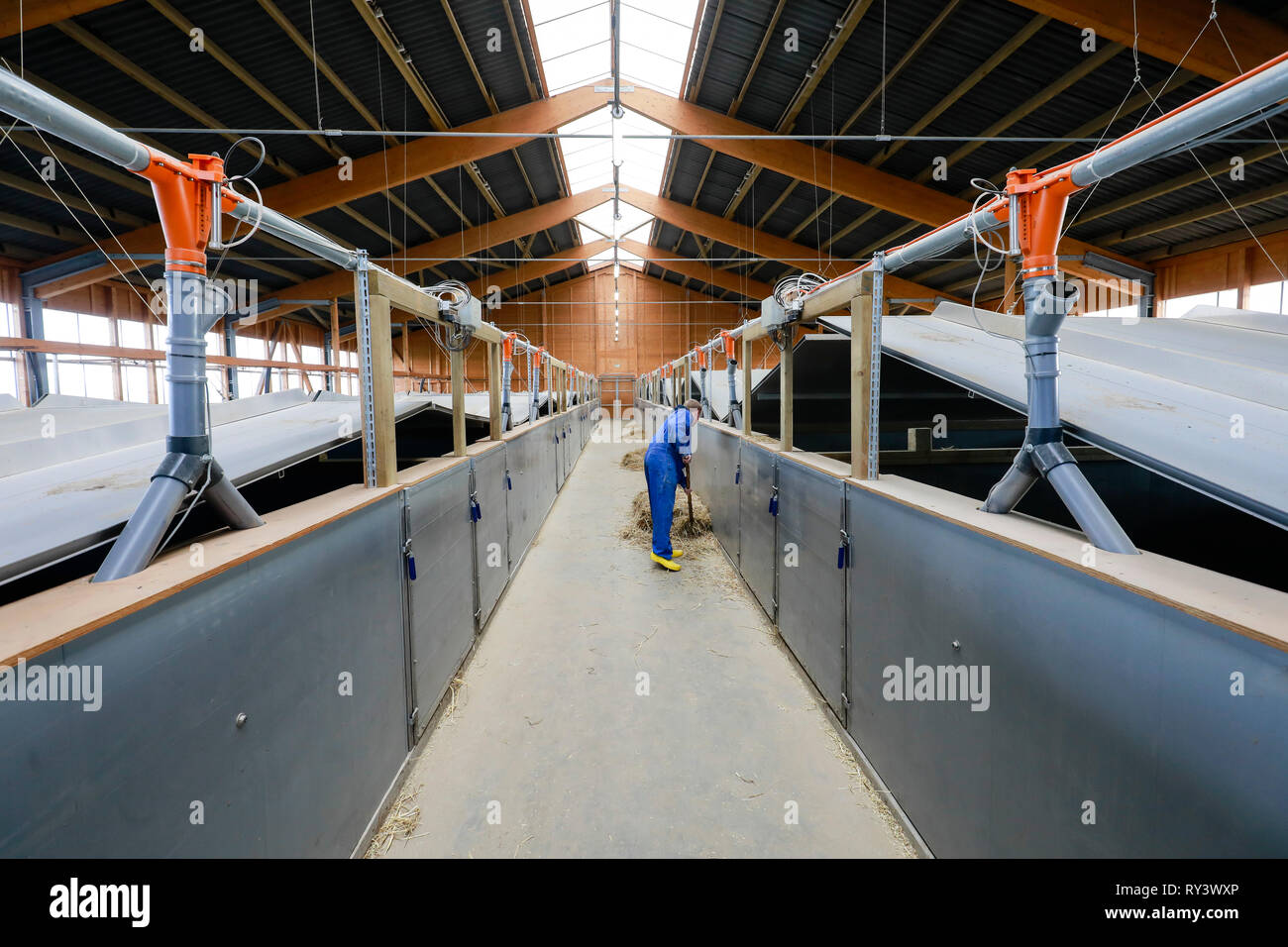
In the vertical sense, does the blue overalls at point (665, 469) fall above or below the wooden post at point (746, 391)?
below

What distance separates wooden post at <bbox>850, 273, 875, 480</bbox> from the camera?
95.2 inches

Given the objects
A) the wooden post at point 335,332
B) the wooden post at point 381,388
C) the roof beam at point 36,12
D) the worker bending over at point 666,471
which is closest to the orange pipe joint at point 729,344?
the worker bending over at point 666,471

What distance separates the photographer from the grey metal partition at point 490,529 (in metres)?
3.60

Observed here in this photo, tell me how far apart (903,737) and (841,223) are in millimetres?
13243

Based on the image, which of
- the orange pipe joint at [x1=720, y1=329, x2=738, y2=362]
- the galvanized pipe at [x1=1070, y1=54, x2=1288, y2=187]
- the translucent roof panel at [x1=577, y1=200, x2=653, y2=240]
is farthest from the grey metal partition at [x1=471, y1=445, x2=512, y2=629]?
the translucent roof panel at [x1=577, y1=200, x2=653, y2=240]

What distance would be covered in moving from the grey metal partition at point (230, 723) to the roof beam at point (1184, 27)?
7106 millimetres

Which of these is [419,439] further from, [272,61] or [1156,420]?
[1156,420]

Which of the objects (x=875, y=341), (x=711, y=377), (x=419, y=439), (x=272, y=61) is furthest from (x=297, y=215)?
(x=875, y=341)

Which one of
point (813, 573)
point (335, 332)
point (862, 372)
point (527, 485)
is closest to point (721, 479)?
point (527, 485)

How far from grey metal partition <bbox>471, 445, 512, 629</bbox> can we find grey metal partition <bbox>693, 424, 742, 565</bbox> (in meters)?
1.98

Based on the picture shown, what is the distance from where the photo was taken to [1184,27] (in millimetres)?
5027

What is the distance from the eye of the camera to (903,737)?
2.09 meters

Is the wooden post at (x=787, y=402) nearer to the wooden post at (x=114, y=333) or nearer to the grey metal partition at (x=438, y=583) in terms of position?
the grey metal partition at (x=438, y=583)

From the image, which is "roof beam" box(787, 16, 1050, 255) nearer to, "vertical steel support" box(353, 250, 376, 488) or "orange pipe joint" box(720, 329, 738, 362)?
"orange pipe joint" box(720, 329, 738, 362)
